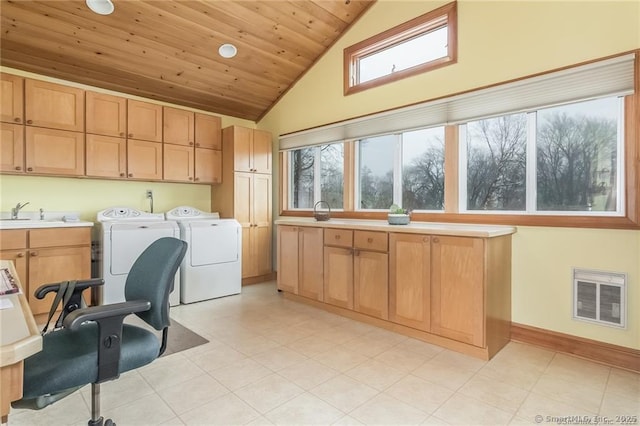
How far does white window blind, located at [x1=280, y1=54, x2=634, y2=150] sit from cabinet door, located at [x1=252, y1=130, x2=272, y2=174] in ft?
4.59

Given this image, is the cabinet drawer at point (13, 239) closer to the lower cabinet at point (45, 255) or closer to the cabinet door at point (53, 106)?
the lower cabinet at point (45, 255)

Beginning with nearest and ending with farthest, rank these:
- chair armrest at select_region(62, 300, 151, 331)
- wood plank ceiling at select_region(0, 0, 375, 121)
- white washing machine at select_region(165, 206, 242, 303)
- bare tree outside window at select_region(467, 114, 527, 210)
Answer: chair armrest at select_region(62, 300, 151, 331)
bare tree outside window at select_region(467, 114, 527, 210)
wood plank ceiling at select_region(0, 0, 375, 121)
white washing machine at select_region(165, 206, 242, 303)

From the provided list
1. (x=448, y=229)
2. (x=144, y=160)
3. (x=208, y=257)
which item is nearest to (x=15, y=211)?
(x=144, y=160)

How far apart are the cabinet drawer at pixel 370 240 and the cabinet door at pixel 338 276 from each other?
0.14 m

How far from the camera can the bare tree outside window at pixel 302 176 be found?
5000 millimetres

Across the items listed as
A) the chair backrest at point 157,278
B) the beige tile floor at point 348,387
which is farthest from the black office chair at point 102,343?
the beige tile floor at point 348,387

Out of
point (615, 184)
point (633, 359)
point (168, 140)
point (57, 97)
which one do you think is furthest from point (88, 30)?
point (633, 359)

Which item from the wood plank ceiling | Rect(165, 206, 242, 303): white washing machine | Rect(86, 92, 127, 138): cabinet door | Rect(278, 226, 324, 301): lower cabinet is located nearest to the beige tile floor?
Rect(278, 226, 324, 301): lower cabinet

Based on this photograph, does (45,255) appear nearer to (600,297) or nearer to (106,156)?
(106,156)

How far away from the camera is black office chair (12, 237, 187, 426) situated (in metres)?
1.34

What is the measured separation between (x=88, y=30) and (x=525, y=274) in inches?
182

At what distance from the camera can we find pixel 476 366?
8.02 ft

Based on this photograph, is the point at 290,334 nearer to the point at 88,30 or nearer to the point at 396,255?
the point at 396,255

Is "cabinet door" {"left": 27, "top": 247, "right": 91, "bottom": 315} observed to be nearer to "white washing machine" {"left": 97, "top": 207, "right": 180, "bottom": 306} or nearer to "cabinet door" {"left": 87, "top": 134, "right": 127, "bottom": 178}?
"white washing machine" {"left": 97, "top": 207, "right": 180, "bottom": 306}
